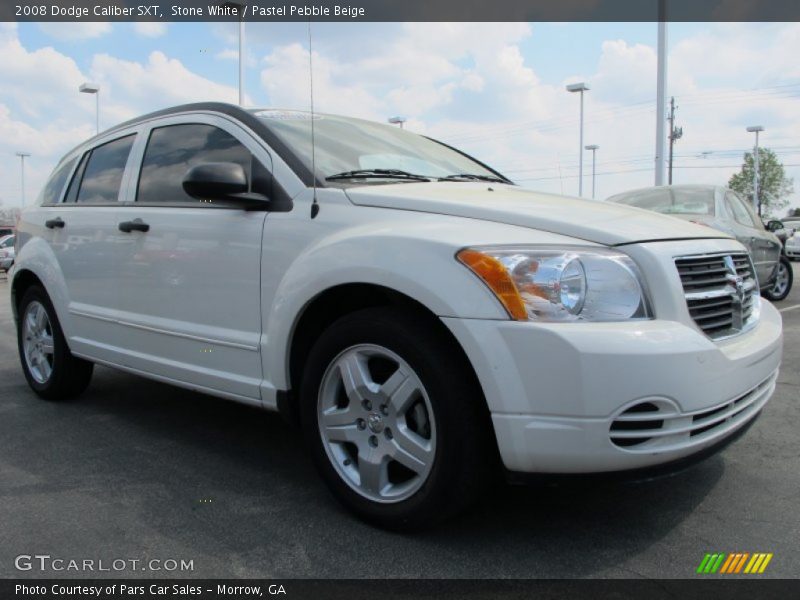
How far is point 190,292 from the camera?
333 centimetres

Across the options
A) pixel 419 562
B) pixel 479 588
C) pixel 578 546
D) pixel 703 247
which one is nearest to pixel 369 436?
pixel 419 562

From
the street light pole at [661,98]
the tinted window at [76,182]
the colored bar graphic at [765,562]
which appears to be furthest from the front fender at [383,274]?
the street light pole at [661,98]

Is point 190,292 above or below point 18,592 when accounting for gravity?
above

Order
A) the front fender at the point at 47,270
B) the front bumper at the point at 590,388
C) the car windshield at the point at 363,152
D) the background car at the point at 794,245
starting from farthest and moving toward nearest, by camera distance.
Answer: the background car at the point at 794,245 < the front fender at the point at 47,270 < the car windshield at the point at 363,152 < the front bumper at the point at 590,388

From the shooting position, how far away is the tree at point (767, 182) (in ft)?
214

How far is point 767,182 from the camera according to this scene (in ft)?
214

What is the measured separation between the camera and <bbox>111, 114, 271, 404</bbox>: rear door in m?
3.09

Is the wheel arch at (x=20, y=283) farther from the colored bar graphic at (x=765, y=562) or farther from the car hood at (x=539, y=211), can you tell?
the colored bar graphic at (x=765, y=562)

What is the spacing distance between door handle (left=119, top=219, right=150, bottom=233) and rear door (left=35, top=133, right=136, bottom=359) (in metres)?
0.15

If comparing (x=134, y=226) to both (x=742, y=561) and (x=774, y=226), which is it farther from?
(x=774, y=226)

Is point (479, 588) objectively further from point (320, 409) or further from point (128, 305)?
point (128, 305)

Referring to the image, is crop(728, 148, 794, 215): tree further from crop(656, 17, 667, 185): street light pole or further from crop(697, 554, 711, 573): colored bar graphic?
crop(697, 554, 711, 573): colored bar graphic

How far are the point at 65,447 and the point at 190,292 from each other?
118cm

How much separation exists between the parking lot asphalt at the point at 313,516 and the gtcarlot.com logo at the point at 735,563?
28mm
